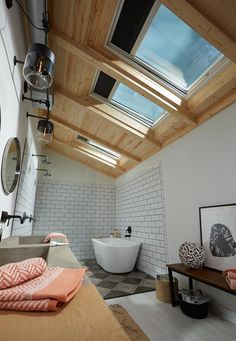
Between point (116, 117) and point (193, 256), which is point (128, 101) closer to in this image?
point (116, 117)

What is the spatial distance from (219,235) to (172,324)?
1.08 metres

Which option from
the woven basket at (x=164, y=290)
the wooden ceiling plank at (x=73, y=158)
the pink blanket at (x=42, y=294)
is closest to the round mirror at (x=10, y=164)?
the pink blanket at (x=42, y=294)

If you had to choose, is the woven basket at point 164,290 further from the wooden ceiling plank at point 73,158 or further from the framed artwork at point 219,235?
the wooden ceiling plank at point 73,158

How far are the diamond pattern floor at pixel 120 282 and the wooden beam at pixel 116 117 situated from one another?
2.39 metres

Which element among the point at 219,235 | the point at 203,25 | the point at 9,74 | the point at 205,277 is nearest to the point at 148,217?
the point at 219,235

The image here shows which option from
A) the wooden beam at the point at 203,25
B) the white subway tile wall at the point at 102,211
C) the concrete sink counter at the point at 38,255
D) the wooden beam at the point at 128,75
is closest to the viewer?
the concrete sink counter at the point at 38,255

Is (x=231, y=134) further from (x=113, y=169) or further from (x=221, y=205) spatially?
(x=113, y=169)

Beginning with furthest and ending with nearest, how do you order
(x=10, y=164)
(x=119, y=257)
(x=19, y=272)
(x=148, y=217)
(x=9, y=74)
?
(x=148, y=217) < (x=119, y=257) < (x=10, y=164) < (x=9, y=74) < (x=19, y=272)

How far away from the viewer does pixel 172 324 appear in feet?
6.78

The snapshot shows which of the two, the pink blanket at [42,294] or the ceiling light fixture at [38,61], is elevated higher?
the ceiling light fixture at [38,61]

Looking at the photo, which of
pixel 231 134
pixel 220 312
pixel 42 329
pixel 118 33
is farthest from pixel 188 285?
pixel 118 33

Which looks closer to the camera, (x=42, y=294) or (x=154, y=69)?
(x=42, y=294)

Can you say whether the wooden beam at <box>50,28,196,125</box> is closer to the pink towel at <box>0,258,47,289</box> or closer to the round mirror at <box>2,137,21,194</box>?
the round mirror at <box>2,137,21,194</box>

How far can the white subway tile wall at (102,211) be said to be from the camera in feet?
12.4
